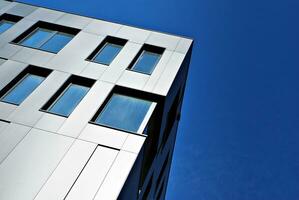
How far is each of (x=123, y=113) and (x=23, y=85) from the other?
6305 millimetres

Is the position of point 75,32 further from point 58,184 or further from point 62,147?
point 58,184

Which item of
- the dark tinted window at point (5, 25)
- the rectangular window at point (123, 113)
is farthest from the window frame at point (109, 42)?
the dark tinted window at point (5, 25)

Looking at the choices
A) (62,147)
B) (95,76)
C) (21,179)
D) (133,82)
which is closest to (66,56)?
(95,76)

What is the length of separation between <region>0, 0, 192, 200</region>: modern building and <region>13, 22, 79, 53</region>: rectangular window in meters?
0.07

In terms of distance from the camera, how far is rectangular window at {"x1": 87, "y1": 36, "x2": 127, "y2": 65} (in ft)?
69.4

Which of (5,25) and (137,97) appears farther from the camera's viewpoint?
(5,25)

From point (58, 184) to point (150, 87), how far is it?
8.00 m

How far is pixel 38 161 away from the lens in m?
14.1

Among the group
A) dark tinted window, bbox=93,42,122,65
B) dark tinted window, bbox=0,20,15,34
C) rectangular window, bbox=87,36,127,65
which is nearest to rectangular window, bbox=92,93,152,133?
dark tinted window, bbox=93,42,122,65

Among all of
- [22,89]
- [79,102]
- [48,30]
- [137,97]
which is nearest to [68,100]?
[79,102]

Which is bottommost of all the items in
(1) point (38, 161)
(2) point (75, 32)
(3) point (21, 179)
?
(3) point (21, 179)

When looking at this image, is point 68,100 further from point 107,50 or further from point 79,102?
point 107,50

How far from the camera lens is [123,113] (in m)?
17.4

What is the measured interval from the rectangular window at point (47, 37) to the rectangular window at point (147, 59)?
16.6ft
